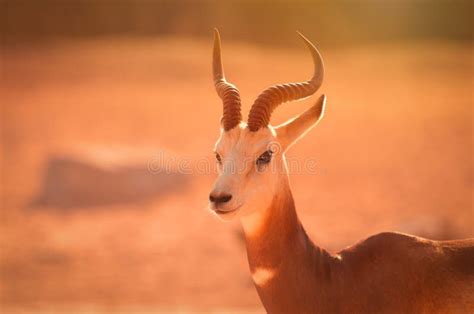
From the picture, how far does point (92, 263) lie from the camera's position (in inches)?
663

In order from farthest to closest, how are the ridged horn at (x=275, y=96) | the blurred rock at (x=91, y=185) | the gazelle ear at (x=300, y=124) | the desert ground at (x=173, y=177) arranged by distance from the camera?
the blurred rock at (x=91, y=185), the desert ground at (x=173, y=177), the gazelle ear at (x=300, y=124), the ridged horn at (x=275, y=96)

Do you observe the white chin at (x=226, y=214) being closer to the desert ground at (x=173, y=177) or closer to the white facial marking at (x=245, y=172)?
the white facial marking at (x=245, y=172)

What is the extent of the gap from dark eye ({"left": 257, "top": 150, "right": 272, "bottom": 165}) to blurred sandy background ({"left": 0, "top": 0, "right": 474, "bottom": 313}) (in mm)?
7370

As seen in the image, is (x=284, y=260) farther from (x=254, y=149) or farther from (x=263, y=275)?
(x=254, y=149)

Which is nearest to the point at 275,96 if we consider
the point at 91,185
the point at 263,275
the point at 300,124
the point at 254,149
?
the point at 300,124

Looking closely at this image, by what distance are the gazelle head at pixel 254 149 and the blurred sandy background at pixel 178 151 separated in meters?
7.23

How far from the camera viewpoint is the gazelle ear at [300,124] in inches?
264

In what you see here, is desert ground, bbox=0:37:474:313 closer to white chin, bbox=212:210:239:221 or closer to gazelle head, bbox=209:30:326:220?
gazelle head, bbox=209:30:326:220

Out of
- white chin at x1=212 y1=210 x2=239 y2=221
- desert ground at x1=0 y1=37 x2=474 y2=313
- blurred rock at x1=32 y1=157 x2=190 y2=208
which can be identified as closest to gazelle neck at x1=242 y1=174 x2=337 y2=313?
white chin at x1=212 y1=210 x2=239 y2=221

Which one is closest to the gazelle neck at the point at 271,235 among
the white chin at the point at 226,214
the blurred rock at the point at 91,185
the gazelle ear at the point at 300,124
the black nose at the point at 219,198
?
the white chin at the point at 226,214

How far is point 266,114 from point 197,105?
29535mm

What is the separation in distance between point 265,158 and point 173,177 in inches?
645

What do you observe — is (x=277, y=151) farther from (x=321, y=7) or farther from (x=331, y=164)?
(x=321, y=7)

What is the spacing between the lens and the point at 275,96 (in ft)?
21.7
